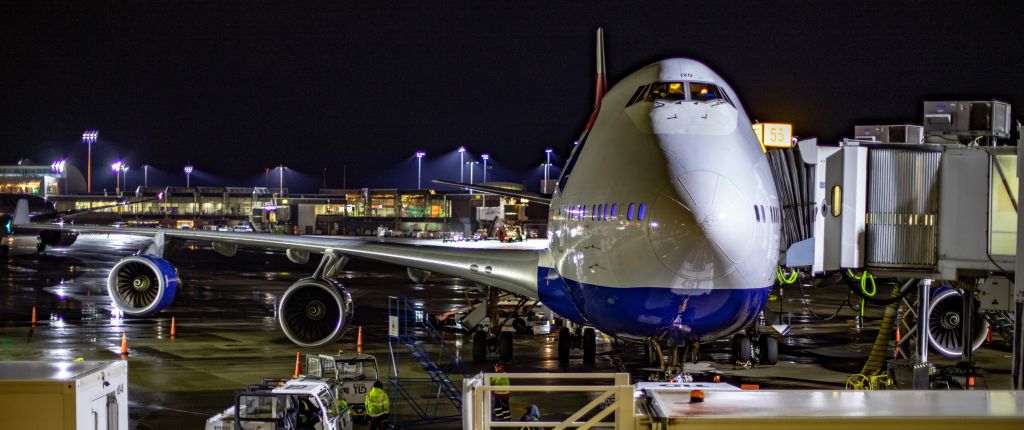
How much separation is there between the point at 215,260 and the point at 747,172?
62.9 m

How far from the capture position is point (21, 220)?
161ft

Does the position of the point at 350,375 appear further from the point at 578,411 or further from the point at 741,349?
the point at 578,411

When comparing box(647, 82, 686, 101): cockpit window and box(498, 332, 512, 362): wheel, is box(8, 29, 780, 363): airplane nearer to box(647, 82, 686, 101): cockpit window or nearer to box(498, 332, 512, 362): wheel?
box(647, 82, 686, 101): cockpit window

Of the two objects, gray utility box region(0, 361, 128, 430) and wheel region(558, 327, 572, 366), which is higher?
gray utility box region(0, 361, 128, 430)

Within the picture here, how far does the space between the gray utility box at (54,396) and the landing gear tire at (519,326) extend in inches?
790

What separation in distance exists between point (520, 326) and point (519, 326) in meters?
0.03

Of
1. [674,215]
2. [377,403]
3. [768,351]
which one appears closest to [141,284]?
[377,403]

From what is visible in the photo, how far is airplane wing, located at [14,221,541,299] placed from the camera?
61.3 feet

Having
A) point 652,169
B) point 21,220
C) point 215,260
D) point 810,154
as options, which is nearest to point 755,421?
point 652,169

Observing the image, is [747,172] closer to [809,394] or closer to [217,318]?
[809,394]

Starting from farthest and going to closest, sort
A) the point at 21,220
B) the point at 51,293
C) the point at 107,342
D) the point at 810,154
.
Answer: the point at 21,220, the point at 51,293, the point at 107,342, the point at 810,154

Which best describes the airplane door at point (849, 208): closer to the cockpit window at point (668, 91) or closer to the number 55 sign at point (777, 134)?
the cockpit window at point (668, 91)

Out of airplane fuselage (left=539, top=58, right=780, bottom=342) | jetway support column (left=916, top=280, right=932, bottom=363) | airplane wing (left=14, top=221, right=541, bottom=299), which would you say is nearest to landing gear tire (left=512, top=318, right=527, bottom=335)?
airplane wing (left=14, top=221, right=541, bottom=299)

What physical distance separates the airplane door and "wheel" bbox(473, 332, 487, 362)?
994cm
